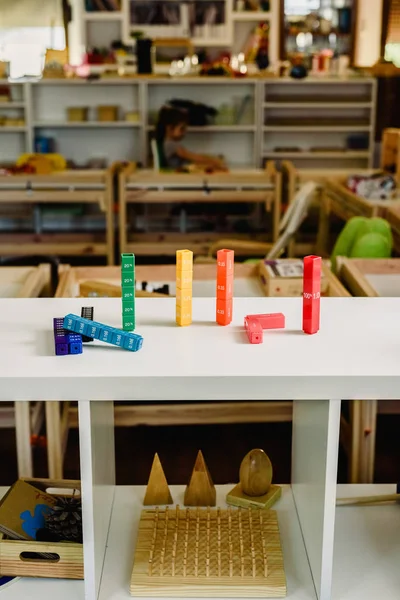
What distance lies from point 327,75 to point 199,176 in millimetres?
2460

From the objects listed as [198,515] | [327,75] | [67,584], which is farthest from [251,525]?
[327,75]

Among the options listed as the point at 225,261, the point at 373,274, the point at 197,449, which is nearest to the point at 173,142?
the point at 373,274

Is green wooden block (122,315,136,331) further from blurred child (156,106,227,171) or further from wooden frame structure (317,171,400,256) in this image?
blurred child (156,106,227,171)

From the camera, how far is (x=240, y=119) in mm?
6711

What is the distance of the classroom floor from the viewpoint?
106 inches

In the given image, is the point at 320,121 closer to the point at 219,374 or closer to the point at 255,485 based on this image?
the point at 255,485

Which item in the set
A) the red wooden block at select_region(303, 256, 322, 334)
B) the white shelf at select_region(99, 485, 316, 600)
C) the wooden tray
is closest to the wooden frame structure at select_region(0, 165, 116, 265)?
the white shelf at select_region(99, 485, 316, 600)

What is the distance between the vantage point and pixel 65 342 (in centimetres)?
130

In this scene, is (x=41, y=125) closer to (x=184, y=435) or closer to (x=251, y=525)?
(x=184, y=435)

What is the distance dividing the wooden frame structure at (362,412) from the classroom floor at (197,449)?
24 centimetres

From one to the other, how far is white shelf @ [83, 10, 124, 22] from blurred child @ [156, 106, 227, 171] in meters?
2.11

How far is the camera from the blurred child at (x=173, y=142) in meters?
5.82

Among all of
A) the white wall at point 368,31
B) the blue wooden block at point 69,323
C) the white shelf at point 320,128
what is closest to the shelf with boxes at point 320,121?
the white shelf at point 320,128

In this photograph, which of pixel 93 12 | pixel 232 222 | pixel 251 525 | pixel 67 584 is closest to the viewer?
pixel 67 584
